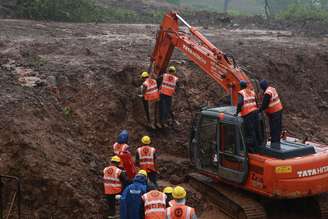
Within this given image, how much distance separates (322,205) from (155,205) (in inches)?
177

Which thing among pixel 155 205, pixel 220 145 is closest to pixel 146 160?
pixel 220 145

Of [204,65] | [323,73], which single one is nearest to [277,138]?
[204,65]

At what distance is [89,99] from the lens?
15.3 m

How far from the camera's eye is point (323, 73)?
2231cm

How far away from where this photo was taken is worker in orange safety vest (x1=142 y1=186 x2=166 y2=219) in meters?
9.43

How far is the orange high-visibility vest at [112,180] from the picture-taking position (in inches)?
458

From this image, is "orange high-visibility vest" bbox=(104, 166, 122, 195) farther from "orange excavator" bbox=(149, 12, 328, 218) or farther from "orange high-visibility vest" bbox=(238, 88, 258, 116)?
"orange high-visibility vest" bbox=(238, 88, 258, 116)

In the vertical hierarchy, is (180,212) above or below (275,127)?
below

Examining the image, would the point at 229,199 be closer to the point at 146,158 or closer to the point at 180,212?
the point at 146,158

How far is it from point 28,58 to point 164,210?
9326mm

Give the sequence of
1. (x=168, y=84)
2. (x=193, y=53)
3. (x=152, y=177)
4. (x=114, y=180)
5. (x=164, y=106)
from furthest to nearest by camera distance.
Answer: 1. (x=164, y=106)
2. (x=168, y=84)
3. (x=193, y=53)
4. (x=152, y=177)
5. (x=114, y=180)

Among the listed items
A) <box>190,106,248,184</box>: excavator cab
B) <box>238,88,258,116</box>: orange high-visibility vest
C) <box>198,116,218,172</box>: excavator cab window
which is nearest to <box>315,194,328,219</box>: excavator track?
<box>190,106,248,184</box>: excavator cab

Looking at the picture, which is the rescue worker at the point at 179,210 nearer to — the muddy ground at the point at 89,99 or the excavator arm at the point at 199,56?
the muddy ground at the point at 89,99

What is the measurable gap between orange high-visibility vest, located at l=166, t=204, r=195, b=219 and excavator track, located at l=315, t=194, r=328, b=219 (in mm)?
4662
